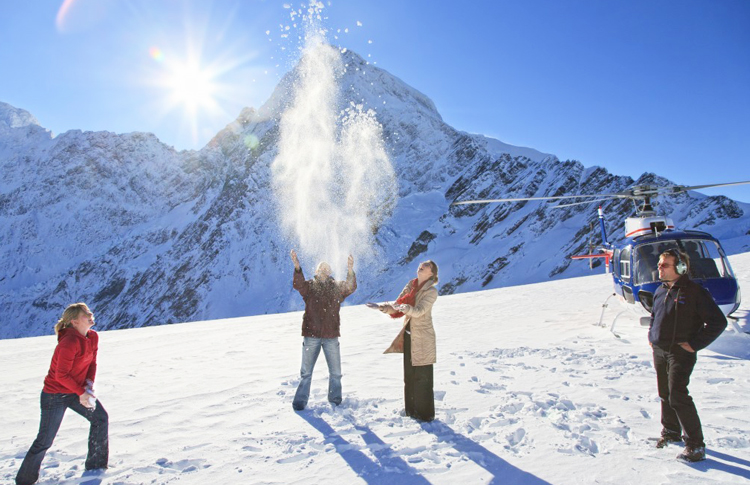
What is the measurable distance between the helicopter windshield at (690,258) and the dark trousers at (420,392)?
5.73 meters

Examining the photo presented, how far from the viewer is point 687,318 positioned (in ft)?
12.8

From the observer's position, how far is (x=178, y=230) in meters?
136

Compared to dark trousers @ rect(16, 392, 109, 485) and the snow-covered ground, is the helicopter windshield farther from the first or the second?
Answer: dark trousers @ rect(16, 392, 109, 485)

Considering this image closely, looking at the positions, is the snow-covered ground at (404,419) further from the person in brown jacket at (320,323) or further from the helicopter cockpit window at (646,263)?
the helicopter cockpit window at (646,263)

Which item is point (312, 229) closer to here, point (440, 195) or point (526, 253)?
point (440, 195)

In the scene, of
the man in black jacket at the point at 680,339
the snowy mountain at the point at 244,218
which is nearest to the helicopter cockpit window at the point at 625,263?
the man in black jacket at the point at 680,339

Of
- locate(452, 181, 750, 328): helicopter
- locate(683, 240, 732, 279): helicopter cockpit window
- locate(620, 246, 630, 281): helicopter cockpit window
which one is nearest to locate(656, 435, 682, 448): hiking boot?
locate(452, 181, 750, 328): helicopter

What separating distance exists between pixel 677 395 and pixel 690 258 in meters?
5.68

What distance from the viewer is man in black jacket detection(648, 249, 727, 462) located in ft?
12.4

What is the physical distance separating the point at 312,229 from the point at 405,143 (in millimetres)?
39802

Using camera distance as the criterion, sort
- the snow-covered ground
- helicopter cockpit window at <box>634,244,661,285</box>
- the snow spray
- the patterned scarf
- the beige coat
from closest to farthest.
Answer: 1. the snow-covered ground
2. the beige coat
3. the patterned scarf
4. helicopter cockpit window at <box>634,244,661,285</box>
5. the snow spray

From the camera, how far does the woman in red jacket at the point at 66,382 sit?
3.74 meters

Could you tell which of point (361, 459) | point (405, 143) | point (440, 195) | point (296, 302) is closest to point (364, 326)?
point (361, 459)

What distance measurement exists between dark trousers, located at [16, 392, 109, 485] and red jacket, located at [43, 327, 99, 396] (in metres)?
0.10
